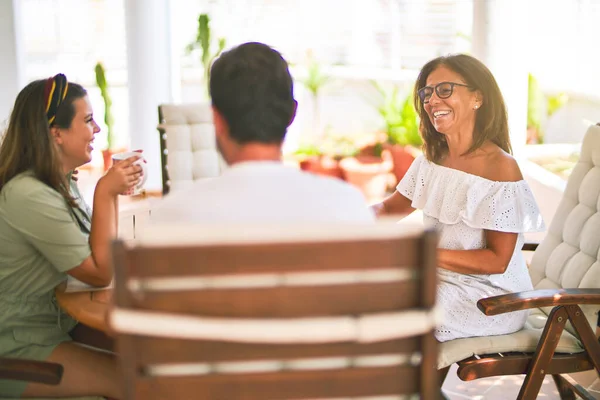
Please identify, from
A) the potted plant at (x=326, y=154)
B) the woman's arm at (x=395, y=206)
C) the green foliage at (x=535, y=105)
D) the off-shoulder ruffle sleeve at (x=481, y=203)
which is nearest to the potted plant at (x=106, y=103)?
the potted plant at (x=326, y=154)

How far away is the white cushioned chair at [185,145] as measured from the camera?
3.88 m

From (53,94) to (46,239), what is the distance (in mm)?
453

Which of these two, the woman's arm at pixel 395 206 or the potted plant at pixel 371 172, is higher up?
the woman's arm at pixel 395 206

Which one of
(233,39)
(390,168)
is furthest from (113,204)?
(233,39)

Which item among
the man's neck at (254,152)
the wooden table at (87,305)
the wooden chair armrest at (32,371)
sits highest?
the man's neck at (254,152)

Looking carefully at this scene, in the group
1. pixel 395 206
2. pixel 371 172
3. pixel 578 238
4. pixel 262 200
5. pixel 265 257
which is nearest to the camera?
pixel 265 257

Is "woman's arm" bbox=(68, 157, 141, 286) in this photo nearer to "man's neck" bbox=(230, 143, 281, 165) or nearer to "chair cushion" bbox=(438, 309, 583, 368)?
"man's neck" bbox=(230, 143, 281, 165)

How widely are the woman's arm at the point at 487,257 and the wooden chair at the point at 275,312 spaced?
3.52 feet

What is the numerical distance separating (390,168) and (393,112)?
632mm

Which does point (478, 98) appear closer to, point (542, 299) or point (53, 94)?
point (542, 299)

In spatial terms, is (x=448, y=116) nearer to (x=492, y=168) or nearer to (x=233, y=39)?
(x=492, y=168)

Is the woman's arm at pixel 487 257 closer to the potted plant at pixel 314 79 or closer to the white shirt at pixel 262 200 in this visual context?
the white shirt at pixel 262 200

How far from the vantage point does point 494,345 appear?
2.38 meters

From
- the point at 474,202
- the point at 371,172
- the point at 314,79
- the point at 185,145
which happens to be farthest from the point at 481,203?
the point at 314,79
